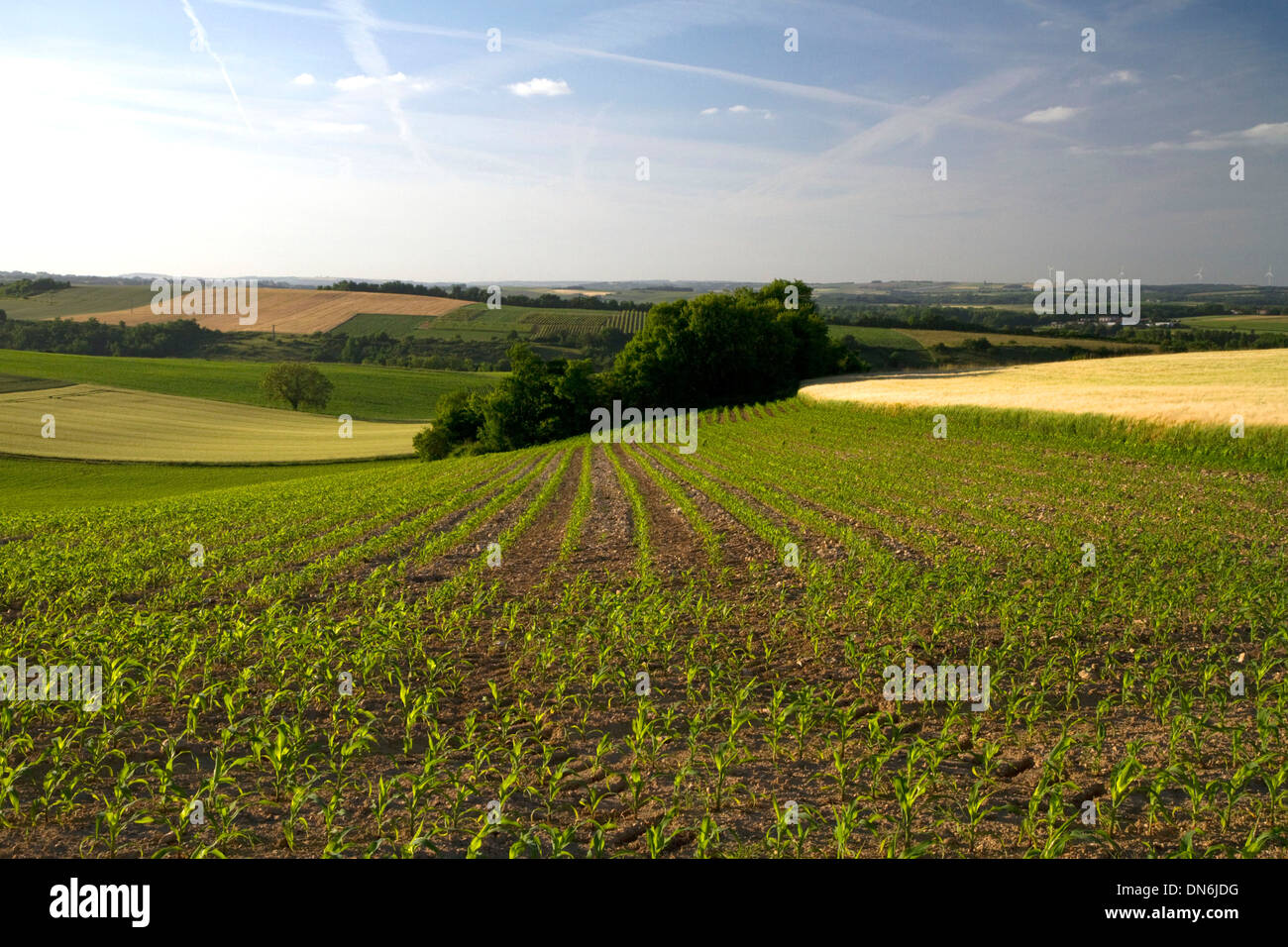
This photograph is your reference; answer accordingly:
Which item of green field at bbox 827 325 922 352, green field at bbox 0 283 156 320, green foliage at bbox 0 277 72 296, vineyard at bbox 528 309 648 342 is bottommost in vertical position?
green field at bbox 827 325 922 352

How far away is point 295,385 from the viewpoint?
89125mm

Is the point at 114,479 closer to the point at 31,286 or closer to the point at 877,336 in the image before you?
the point at 877,336

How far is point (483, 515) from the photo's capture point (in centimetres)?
2431

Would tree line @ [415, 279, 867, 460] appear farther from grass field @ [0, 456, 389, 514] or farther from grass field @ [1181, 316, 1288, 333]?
grass field @ [1181, 316, 1288, 333]

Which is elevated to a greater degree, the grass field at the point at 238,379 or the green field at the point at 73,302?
the green field at the point at 73,302

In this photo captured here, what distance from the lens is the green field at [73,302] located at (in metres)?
129

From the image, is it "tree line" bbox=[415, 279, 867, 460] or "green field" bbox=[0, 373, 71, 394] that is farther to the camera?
"green field" bbox=[0, 373, 71, 394]

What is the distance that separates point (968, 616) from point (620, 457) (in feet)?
97.1

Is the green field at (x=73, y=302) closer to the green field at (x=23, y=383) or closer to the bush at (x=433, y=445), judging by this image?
the green field at (x=23, y=383)

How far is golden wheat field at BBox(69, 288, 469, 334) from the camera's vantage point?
406ft

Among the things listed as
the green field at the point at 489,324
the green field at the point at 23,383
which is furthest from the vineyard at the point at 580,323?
the green field at the point at 23,383

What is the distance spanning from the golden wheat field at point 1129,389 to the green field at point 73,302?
131 meters

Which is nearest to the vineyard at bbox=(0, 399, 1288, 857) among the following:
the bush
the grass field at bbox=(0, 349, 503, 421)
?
the bush

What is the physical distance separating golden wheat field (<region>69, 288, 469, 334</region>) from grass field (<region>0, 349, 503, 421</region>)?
737 inches
